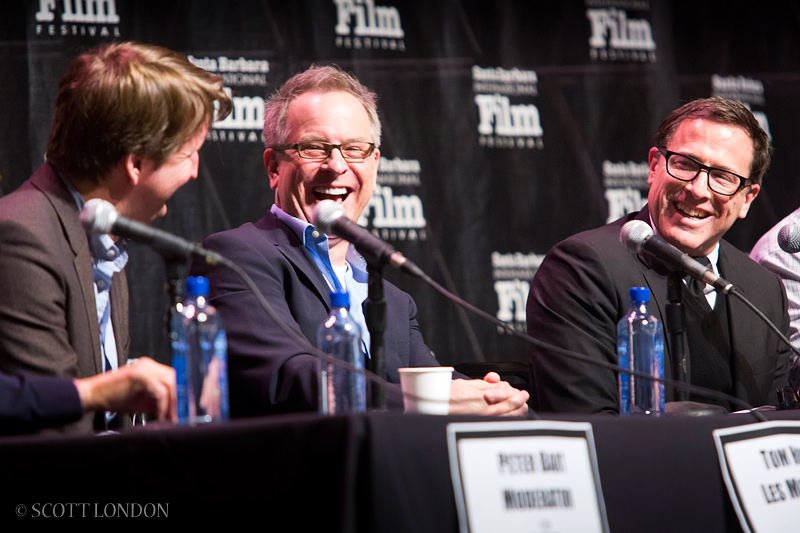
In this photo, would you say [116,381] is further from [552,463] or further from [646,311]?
[646,311]

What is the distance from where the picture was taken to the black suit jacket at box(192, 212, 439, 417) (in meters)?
1.95

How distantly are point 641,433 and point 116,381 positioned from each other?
2.91ft

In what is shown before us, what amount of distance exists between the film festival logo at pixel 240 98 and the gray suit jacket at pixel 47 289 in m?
1.82

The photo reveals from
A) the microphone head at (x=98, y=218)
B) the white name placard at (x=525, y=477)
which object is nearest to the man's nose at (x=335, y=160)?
the microphone head at (x=98, y=218)

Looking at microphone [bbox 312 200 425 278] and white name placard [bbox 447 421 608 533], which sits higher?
microphone [bbox 312 200 425 278]

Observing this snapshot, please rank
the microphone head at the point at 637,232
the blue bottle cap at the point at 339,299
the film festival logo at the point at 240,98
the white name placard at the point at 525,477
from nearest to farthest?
the white name placard at the point at 525,477, the blue bottle cap at the point at 339,299, the microphone head at the point at 637,232, the film festival logo at the point at 240,98

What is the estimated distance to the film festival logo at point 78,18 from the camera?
3.45 meters

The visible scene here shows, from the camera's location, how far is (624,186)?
4098mm

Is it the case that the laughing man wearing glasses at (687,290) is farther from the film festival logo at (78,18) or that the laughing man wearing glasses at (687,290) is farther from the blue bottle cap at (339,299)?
the film festival logo at (78,18)

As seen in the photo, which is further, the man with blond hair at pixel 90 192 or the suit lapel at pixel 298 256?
the suit lapel at pixel 298 256

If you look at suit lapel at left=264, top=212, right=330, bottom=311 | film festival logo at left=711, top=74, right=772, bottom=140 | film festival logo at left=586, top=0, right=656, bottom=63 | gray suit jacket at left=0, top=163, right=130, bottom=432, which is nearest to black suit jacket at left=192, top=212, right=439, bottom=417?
suit lapel at left=264, top=212, right=330, bottom=311

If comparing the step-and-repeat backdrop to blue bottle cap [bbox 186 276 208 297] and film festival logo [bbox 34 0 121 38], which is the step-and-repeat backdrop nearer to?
film festival logo [bbox 34 0 121 38]

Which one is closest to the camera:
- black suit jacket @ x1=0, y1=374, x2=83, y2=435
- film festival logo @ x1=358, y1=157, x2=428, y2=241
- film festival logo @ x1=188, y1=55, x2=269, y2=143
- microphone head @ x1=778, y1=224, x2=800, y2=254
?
black suit jacket @ x1=0, y1=374, x2=83, y2=435

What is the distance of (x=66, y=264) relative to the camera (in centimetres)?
174
